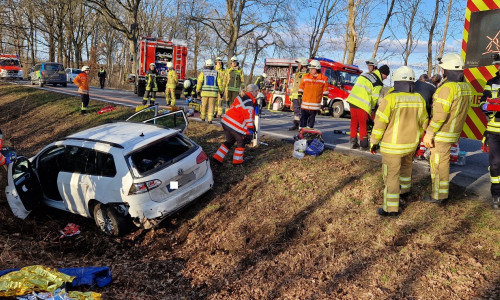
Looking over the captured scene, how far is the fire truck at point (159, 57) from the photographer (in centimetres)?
2014

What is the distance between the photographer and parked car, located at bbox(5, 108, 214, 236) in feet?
17.0

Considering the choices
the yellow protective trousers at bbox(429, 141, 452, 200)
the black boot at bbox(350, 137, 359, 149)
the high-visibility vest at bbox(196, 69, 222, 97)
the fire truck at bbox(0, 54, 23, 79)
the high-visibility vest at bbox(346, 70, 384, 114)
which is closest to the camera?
the yellow protective trousers at bbox(429, 141, 452, 200)

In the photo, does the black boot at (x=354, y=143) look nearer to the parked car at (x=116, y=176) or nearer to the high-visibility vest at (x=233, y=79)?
the parked car at (x=116, y=176)

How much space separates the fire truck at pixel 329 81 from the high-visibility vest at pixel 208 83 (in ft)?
23.8

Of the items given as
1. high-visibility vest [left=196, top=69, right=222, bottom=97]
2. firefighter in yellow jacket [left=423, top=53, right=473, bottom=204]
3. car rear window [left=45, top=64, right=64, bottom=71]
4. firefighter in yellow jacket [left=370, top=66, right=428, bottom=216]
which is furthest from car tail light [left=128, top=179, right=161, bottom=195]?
car rear window [left=45, top=64, right=64, bottom=71]

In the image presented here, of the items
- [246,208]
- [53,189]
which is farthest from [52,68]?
[246,208]

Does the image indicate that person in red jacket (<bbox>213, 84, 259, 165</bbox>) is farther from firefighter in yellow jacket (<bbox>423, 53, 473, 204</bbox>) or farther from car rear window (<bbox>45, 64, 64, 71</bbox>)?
car rear window (<bbox>45, 64, 64, 71</bbox>)

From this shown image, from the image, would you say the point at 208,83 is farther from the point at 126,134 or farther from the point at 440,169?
the point at 440,169

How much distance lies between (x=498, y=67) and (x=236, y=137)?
4.22 m

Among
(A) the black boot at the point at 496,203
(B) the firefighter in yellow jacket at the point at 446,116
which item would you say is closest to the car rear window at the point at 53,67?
(B) the firefighter in yellow jacket at the point at 446,116

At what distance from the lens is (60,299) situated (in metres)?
3.09

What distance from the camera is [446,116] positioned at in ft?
15.3

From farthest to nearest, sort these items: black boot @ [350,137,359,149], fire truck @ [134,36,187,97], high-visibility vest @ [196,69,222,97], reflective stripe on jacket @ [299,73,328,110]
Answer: fire truck @ [134,36,187,97] < high-visibility vest @ [196,69,222,97] < reflective stripe on jacket @ [299,73,328,110] < black boot @ [350,137,359,149]

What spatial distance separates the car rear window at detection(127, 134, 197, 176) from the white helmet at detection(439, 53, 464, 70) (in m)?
3.81
